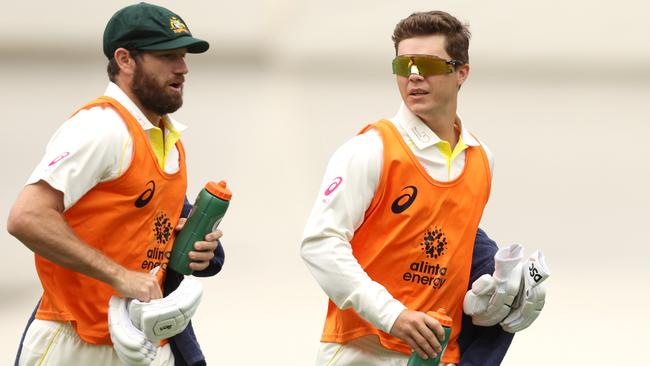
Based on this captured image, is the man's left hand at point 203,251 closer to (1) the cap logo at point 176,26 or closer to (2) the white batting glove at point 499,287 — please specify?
(1) the cap logo at point 176,26

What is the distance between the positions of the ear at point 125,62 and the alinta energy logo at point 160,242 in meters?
0.39

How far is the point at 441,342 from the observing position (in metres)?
3.87

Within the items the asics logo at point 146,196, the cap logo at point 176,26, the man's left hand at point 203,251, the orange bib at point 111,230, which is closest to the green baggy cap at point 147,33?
the cap logo at point 176,26

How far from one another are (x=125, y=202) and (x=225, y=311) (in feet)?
11.0

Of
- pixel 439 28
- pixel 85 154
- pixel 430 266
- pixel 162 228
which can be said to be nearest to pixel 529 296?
pixel 430 266

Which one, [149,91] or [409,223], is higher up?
[149,91]

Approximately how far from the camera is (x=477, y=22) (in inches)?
316

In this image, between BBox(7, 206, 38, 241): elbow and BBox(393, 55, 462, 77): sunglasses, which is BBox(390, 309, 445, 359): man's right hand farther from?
BBox(7, 206, 38, 241): elbow

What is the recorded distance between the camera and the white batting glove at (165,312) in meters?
3.84

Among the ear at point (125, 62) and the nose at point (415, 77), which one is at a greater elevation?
the nose at point (415, 77)

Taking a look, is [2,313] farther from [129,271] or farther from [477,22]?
[129,271]

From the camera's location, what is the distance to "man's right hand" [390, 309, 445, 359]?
382 centimetres

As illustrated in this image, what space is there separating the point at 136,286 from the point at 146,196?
254mm

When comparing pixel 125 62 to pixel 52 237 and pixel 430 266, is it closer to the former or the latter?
pixel 52 237
